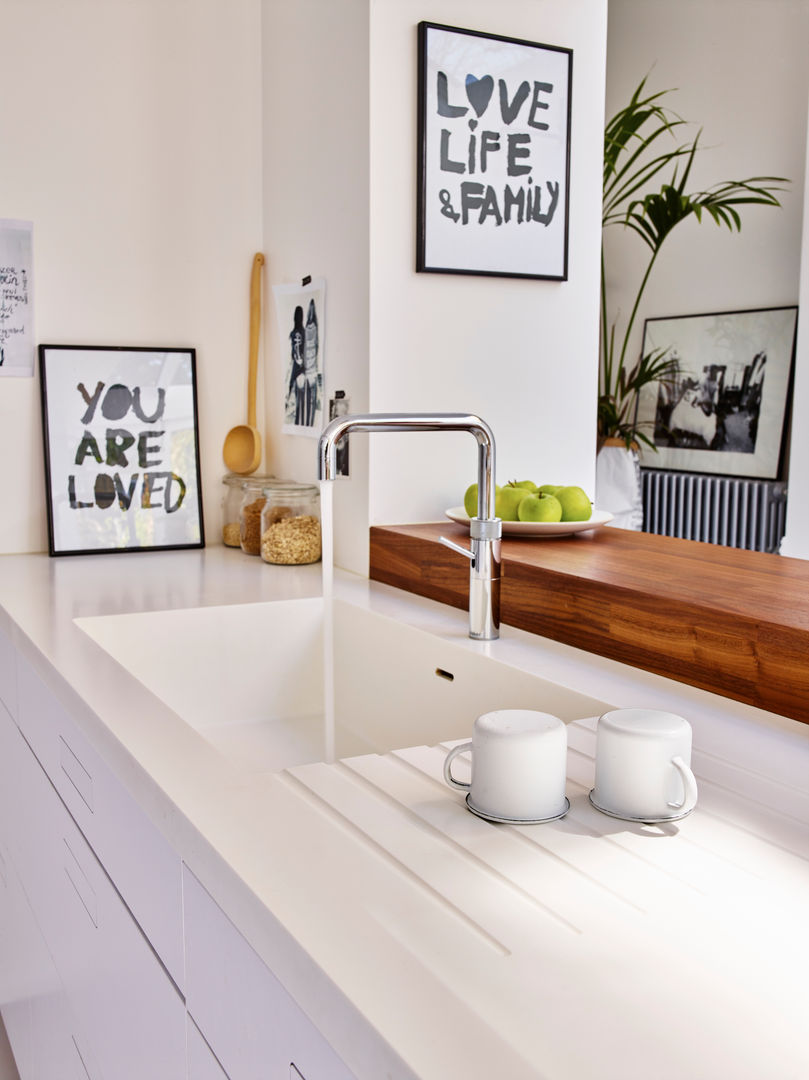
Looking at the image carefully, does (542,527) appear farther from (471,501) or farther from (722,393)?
(722,393)

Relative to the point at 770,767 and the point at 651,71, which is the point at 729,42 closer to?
the point at 651,71

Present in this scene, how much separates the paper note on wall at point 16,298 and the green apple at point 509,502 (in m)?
1.01

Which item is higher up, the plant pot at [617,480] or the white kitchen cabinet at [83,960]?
the plant pot at [617,480]

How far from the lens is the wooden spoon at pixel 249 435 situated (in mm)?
2258

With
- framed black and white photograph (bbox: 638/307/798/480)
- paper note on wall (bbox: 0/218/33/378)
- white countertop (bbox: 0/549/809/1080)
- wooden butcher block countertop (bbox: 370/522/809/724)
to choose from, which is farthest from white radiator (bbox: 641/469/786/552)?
white countertop (bbox: 0/549/809/1080)

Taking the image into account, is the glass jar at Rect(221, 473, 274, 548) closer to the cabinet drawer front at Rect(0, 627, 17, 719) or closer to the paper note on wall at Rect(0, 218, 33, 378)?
the paper note on wall at Rect(0, 218, 33, 378)

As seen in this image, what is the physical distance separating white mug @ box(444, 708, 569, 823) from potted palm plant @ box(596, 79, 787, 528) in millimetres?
2772

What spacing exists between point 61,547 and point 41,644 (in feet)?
2.51

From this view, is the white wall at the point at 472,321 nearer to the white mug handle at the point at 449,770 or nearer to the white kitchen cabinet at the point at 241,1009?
the white mug handle at the point at 449,770

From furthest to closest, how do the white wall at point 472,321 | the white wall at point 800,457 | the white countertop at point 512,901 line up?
1. the white wall at point 800,457
2. the white wall at point 472,321
3. the white countertop at point 512,901

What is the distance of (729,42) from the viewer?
14.1 feet

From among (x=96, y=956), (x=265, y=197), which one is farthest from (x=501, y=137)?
(x=96, y=956)

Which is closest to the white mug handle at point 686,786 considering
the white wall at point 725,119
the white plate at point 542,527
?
the white plate at point 542,527

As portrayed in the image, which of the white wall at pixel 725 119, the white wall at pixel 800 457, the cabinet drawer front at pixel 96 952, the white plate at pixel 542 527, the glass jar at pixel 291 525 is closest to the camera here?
the cabinet drawer front at pixel 96 952
